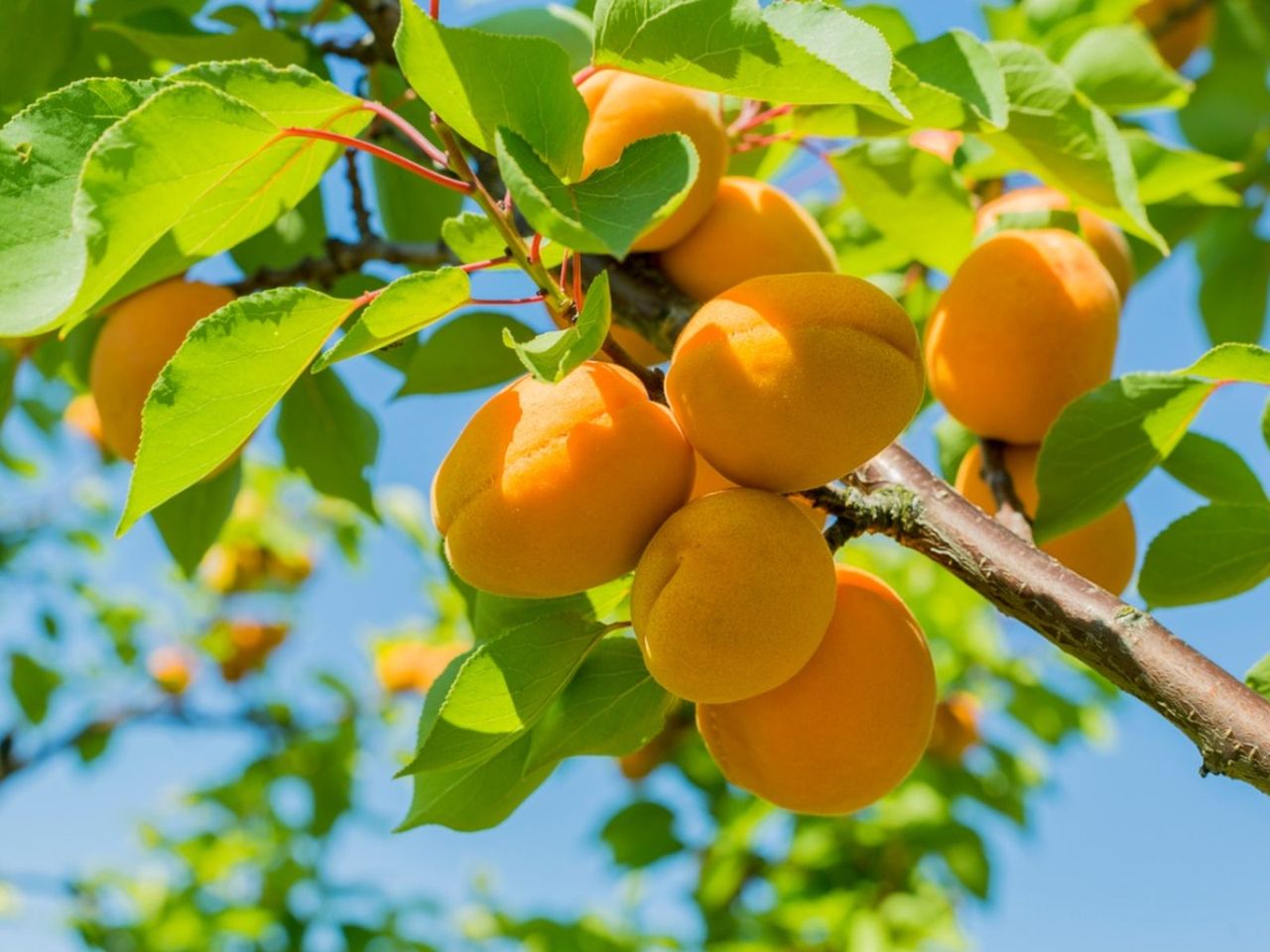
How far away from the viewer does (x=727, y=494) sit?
2.55 feet

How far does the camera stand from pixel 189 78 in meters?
0.73

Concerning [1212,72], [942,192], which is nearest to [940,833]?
[1212,72]

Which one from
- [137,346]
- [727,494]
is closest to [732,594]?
[727,494]

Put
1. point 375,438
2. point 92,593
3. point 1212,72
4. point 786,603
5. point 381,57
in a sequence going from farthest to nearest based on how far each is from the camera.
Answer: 1. point 92,593
2. point 1212,72
3. point 375,438
4. point 381,57
5. point 786,603

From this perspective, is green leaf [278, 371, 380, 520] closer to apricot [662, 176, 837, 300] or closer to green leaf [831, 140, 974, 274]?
apricot [662, 176, 837, 300]

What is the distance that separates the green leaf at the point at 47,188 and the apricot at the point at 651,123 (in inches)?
15.6

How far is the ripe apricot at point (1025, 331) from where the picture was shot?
1.13 m

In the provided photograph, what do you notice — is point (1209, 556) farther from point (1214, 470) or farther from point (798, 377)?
point (798, 377)

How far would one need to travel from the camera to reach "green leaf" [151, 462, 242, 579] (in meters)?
1.45

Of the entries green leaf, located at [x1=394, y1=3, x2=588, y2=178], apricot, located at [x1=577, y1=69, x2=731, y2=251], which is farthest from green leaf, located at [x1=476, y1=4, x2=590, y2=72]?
green leaf, located at [x1=394, y1=3, x2=588, y2=178]

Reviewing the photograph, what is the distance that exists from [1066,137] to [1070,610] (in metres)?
0.49

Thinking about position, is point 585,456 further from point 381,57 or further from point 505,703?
point 381,57

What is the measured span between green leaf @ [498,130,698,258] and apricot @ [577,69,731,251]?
306 millimetres

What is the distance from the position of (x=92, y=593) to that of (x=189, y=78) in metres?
3.31
